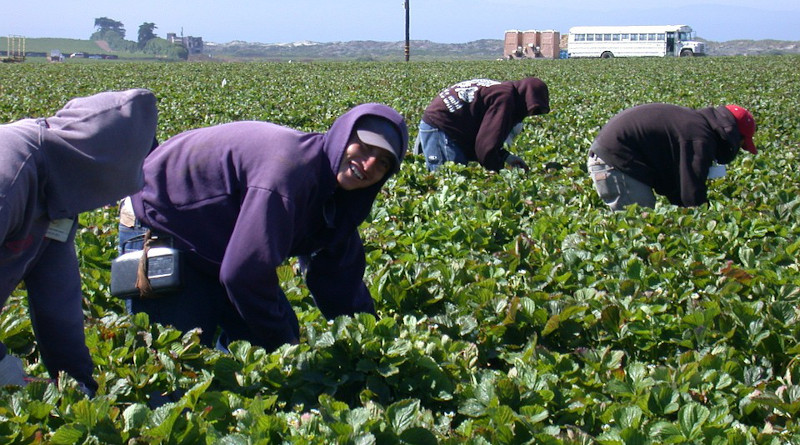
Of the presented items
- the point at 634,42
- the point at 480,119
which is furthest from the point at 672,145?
the point at 634,42

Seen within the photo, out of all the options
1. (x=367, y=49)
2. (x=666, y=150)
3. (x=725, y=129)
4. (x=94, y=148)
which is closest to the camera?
(x=94, y=148)

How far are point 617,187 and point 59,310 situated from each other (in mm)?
4487

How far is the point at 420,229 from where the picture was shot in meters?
5.00

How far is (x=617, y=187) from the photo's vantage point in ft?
20.1

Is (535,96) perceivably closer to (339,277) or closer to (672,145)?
(672,145)

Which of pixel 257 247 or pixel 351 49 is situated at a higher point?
pixel 351 49

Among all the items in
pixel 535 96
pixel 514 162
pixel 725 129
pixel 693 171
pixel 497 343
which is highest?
pixel 535 96

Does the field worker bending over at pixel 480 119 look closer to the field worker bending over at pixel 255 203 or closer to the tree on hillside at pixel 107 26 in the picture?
the field worker bending over at pixel 255 203

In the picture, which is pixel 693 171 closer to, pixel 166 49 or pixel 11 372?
pixel 11 372

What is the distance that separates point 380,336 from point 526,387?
54cm

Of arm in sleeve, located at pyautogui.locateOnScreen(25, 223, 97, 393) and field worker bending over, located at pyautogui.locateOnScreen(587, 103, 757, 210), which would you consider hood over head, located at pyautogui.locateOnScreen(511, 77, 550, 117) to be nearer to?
field worker bending over, located at pyautogui.locateOnScreen(587, 103, 757, 210)

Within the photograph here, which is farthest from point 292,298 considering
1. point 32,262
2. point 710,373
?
point 710,373

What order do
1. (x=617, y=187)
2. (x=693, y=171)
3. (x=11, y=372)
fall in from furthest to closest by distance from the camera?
(x=617, y=187), (x=693, y=171), (x=11, y=372)

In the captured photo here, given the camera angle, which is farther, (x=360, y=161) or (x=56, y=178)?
(x=360, y=161)
